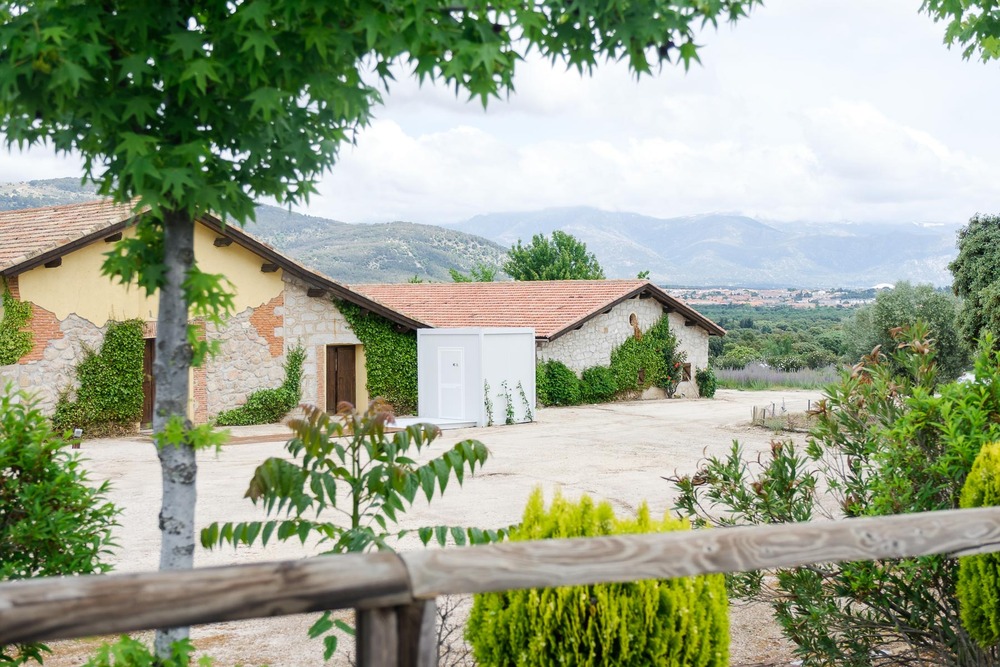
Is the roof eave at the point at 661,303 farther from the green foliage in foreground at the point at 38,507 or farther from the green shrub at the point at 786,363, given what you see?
the green foliage in foreground at the point at 38,507

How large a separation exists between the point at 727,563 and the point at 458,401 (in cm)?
2087

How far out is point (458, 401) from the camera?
915 inches

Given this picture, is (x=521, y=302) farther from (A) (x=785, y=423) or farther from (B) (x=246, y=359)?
(B) (x=246, y=359)

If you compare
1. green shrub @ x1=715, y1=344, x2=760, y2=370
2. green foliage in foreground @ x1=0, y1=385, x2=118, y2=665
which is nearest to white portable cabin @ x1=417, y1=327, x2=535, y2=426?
green foliage in foreground @ x1=0, y1=385, x2=118, y2=665

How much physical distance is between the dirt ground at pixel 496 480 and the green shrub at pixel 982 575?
1.51 metres

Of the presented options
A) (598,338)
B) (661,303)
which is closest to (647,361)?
(661,303)

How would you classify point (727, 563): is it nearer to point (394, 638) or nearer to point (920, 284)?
point (394, 638)

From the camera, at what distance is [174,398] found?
142 inches

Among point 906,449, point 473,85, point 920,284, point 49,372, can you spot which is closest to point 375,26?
point 473,85

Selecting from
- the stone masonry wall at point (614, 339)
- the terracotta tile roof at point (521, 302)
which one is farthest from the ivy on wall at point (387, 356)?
the stone masonry wall at point (614, 339)

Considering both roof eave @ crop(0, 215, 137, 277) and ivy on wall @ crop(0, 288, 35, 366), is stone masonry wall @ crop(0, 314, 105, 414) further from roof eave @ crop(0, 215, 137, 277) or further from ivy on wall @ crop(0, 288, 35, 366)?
roof eave @ crop(0, 215, 137, 277)

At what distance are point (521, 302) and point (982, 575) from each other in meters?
26.9

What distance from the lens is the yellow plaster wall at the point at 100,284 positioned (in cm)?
1816

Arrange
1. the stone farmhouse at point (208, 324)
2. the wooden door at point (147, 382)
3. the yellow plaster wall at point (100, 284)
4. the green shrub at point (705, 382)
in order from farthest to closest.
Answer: the green shrub at point (705, 382) < the wooden door at point (147, 382) < the yellow plaster wall at point (100, 284) < the stone farmhouse at point (208, 324)
